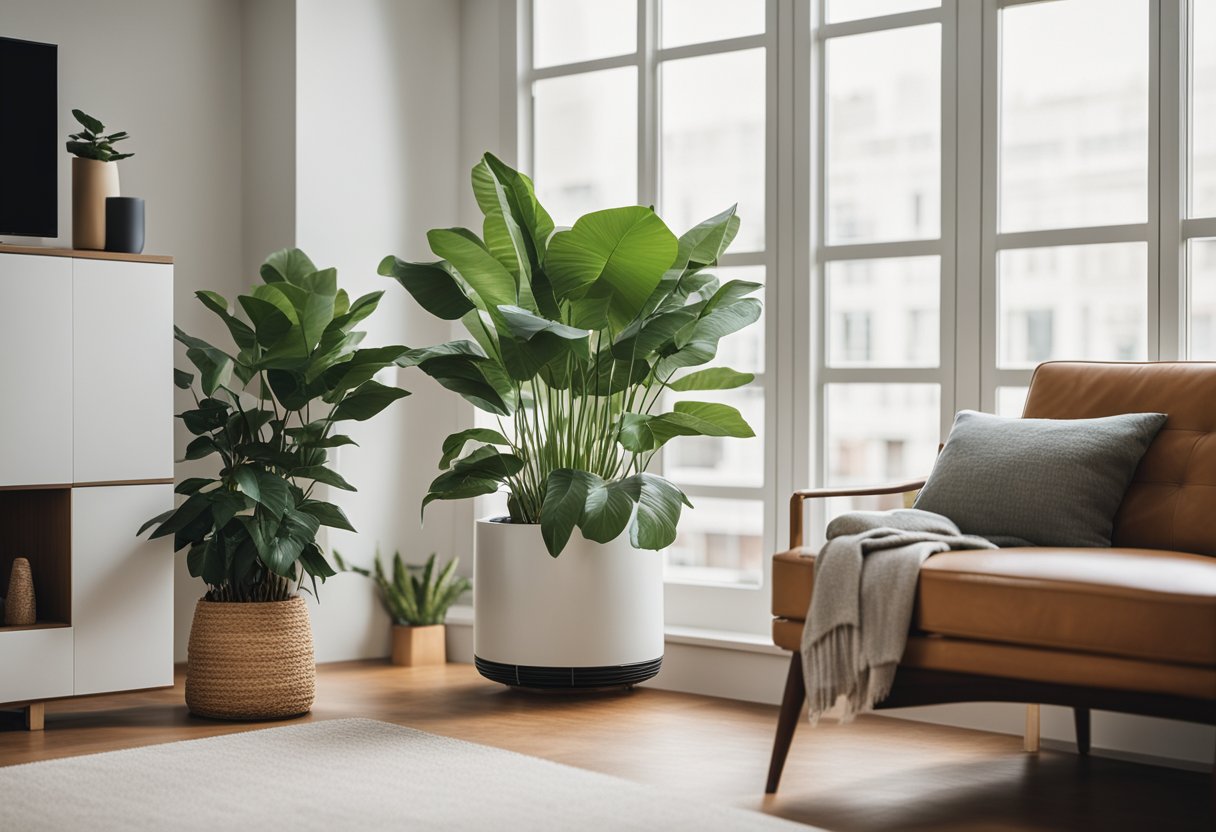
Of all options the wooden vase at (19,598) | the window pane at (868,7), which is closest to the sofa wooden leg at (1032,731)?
the window pane at (868,7)

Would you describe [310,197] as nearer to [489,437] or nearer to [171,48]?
[171,48]

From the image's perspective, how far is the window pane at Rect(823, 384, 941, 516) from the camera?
4016mm

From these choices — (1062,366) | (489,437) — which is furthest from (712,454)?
(1062,366)

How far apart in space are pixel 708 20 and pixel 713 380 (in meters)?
1.22

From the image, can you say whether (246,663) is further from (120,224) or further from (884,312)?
(884,312)

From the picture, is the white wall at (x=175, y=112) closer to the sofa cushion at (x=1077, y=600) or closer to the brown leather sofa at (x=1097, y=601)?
the brown leather sofa at (x=1097, y=601)

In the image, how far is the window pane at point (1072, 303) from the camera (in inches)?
144

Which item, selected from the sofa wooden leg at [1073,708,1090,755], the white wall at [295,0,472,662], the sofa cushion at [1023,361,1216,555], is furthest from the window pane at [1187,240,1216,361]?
the white wall at [295,0,472,662]

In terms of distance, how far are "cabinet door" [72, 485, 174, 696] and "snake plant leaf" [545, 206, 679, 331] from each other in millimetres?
1216

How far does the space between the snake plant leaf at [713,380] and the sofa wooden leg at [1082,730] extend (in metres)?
1.24

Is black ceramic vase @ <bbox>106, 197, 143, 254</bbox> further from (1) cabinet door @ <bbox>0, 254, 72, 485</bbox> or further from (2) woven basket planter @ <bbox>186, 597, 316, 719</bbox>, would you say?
(2) woven basket planter @ <bbox>186, 597, 316, 719</bbox>

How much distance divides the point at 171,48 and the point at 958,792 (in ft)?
11.0

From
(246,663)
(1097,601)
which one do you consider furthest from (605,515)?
(1097,601)

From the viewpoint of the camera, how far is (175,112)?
15.4ft
